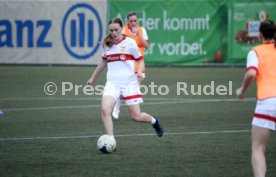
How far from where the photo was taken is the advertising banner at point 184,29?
30.9 meters

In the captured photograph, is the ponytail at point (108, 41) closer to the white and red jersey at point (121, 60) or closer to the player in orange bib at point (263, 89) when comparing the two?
the white and red jersey at point (121, 60)

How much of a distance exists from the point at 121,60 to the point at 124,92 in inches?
20.1

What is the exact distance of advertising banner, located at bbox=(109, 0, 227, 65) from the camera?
30.9 metres

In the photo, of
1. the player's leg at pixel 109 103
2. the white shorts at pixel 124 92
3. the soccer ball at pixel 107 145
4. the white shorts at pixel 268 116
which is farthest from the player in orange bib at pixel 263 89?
the white shorts at pixel 124 92

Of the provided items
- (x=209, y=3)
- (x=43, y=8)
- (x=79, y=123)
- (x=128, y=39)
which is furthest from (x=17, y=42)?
(x=128, y=39)

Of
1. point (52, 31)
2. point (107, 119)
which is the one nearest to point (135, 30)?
point (107, 119)

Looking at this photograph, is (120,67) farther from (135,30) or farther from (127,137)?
(135,30)

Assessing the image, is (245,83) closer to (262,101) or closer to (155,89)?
(262,101)

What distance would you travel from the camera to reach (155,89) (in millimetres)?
22734

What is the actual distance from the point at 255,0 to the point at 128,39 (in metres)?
19.3

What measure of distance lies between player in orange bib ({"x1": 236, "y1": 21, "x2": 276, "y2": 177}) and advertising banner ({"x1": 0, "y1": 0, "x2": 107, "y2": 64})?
22.9 m

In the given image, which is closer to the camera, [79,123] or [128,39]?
[128,39]

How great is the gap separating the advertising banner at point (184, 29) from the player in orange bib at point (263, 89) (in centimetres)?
2242

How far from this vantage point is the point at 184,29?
1216 inches
